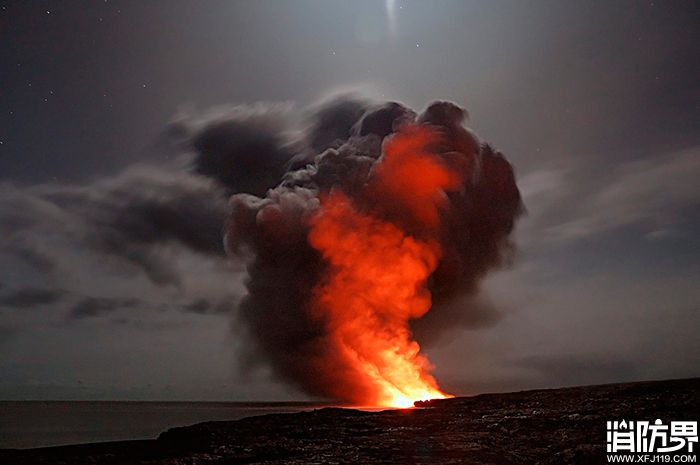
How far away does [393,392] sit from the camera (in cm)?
5744

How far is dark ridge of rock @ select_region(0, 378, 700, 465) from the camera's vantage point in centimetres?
2539

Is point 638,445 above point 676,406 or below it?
below

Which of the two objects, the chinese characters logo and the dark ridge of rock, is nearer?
the chinese characters logo

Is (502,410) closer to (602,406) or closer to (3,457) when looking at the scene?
(602,406)

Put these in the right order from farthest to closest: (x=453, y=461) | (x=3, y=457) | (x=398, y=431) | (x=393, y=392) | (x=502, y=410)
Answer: (x=393, y=392), (x=502, y=410), (x=398, y=431), (x=3, y=457), (x=453, y=461)

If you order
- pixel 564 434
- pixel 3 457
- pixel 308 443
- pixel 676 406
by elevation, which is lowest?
pixel 3 457

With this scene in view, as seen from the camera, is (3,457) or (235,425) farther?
(235,425)

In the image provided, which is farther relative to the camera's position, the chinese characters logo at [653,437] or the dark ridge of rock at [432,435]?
the dark ridge of rock at [432,435]

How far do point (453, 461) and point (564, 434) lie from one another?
7.77 metres

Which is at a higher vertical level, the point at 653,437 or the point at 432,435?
the point at 653,437

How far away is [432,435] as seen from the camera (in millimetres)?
30844

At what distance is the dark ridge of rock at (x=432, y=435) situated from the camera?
25.4 meters

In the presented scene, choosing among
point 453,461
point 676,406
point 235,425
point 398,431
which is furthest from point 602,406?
point 235,425

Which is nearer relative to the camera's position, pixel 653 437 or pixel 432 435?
pixel 653 437
